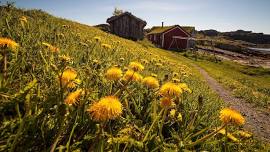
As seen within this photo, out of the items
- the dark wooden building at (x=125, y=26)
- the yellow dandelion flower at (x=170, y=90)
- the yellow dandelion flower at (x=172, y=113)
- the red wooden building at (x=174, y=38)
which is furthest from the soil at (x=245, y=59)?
the yellow dandelion flower at (x=170, y=90)

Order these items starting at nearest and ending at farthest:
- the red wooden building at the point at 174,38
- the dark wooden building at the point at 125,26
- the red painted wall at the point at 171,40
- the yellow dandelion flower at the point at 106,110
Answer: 1. the yellow dandelion flower at the point at 106,110
2. the dark wooden building at the point at 125,26
3. the red wooden building at the point at 174,38
4. the red painted wall at the point at 171,40

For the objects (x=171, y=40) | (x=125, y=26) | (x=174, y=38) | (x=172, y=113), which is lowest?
(x=171, y=40)

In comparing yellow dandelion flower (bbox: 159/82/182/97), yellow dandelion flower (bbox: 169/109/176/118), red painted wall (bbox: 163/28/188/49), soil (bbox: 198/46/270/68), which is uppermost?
yellow dandelion flower (bbox: 159/82/182/97)

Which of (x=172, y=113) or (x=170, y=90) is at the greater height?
(x=170, y=90)

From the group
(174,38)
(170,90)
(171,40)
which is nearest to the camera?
(170,90)

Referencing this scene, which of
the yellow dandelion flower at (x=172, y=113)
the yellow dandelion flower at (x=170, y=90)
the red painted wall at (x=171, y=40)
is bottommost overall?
the red painted wall at (x=171, y=40)

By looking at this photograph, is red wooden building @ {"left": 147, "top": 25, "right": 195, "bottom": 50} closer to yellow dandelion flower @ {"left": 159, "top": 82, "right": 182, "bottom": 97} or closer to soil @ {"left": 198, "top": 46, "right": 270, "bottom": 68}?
soil @ {"left": 198, "top": 46, "right": 270, "bottom": 68}

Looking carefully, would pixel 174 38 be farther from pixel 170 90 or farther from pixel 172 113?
pixel 170 90

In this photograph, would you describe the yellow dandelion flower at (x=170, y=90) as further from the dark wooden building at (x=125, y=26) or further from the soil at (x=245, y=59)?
the soil at (x=245, y=59)

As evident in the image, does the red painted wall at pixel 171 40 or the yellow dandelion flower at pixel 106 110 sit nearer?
the yellow dandelion flower at pixel 106 110

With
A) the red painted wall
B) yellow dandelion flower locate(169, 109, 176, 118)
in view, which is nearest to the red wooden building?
the red painted wall

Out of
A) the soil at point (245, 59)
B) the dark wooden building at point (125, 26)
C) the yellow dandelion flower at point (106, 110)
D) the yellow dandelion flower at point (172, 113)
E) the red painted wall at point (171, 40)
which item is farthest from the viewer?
the soil at point (245, 59)

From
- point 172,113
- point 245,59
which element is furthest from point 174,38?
point 172,113

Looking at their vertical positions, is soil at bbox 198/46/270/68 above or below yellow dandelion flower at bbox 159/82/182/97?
below
